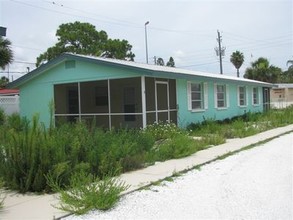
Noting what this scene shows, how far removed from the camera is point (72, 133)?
9.04m

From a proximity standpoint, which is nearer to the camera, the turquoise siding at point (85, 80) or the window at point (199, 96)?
the turquoise siding at point (85, 80)

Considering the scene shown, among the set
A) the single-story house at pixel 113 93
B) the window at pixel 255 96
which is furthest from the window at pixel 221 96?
the window at pixel 255 96

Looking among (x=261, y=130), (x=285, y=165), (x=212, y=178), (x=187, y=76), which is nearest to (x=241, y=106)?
(x=261, y=130)

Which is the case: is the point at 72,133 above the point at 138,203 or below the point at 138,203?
above

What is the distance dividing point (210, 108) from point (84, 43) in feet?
Result: 97.3

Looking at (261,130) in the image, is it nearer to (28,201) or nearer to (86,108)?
(86,108)

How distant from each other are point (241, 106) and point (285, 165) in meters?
16.6

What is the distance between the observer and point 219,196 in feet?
22.5

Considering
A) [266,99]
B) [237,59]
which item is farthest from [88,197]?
[237,59]

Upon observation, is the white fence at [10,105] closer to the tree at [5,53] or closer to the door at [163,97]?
the tree at [5,53]

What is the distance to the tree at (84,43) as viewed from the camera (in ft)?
153

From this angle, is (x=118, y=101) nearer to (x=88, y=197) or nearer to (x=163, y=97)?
(x=163, y=97)

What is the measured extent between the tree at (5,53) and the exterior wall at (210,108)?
8881mm

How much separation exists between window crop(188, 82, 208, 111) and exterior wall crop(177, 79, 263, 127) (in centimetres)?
26
